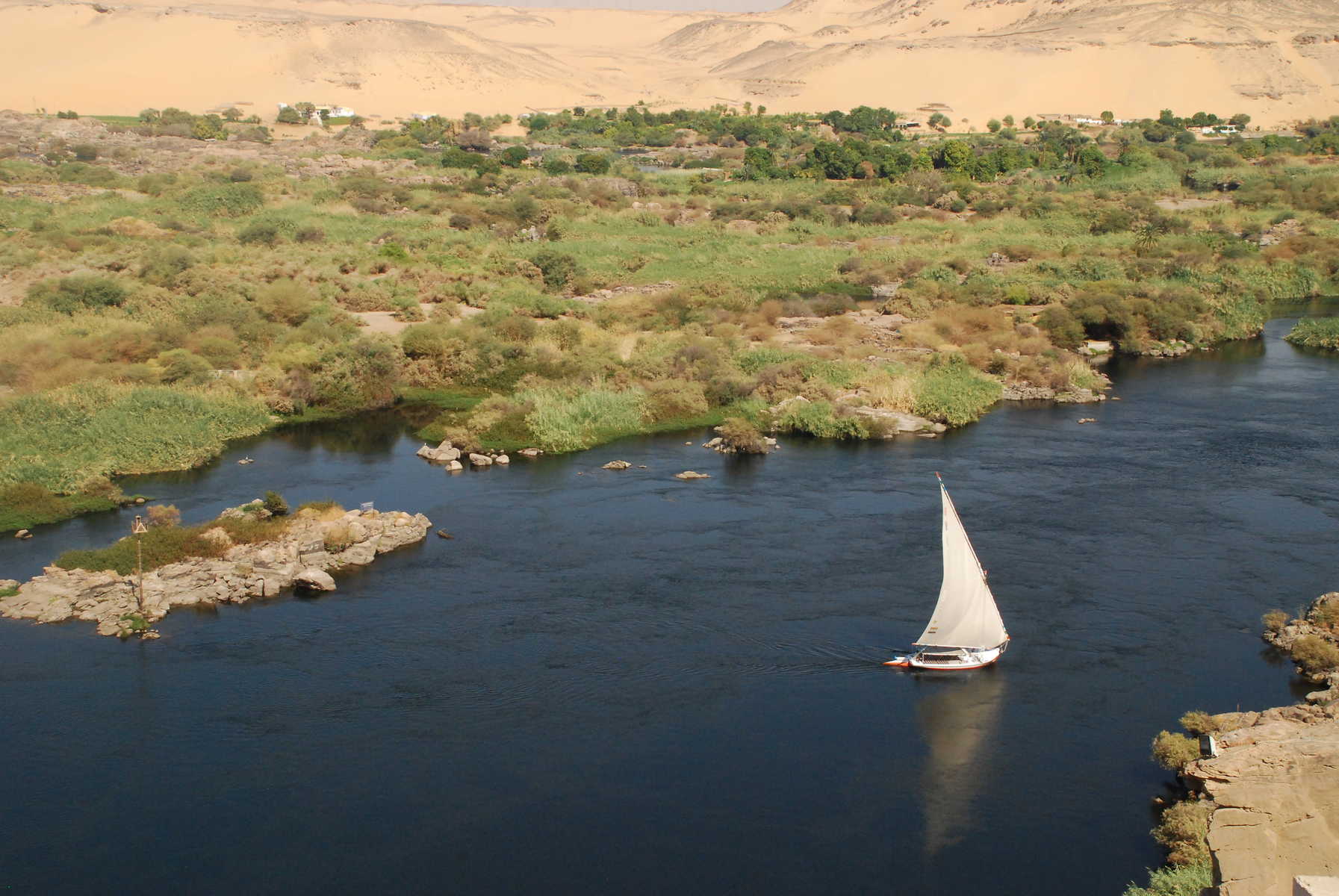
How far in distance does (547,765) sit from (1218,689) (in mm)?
11092

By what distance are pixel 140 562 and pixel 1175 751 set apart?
18.5 m

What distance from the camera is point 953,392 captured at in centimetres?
3784

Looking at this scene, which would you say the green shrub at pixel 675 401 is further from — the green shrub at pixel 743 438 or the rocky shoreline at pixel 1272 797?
the rocky shoreline at pixel 1272 797

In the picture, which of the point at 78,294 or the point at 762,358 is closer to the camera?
the point at 762,358

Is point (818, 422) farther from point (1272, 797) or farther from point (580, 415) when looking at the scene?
point (1272, 797)

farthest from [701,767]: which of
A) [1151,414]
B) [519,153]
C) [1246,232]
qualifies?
[519,153]

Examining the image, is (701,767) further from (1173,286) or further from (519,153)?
(519,153)

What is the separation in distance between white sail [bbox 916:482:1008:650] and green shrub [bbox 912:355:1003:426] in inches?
A: 602

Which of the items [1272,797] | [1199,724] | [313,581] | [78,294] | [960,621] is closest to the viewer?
[1272,797]

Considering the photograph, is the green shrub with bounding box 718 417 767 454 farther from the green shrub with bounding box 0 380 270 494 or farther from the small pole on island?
the small pole on island

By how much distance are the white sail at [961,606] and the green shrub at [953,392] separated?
602 inches

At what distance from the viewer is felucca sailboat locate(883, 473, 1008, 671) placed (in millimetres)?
21281

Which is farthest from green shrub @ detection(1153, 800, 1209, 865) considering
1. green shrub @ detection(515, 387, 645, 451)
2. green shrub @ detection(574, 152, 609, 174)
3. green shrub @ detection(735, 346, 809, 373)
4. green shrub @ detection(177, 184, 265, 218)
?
green shrub @ detection(574, 152, 609, 174)

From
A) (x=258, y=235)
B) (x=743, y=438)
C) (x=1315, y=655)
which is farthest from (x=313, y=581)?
(x=258, y=235)
